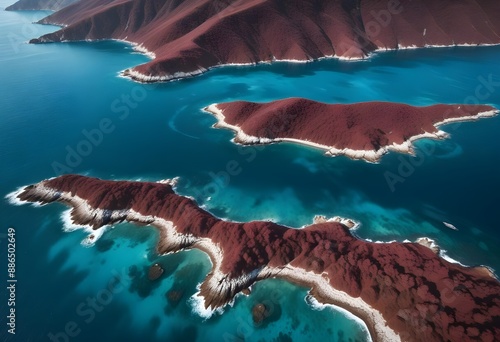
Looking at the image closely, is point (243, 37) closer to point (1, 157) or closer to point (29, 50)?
point (1, 157)

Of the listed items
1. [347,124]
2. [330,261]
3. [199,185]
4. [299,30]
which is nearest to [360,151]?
[347,124]

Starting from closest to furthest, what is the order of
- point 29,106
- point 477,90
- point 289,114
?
point 289,114
point 29,106
point 477,90

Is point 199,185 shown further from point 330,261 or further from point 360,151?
point 360,151

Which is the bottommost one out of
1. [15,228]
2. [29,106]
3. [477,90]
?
[477,90]

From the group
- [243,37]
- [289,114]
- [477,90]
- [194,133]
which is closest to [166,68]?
[243,37]

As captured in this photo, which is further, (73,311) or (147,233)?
(147,233)

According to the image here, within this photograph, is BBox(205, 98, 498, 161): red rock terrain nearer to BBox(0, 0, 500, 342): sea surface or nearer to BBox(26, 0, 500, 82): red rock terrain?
BBox(0, 0, 500, 342): sea surface
